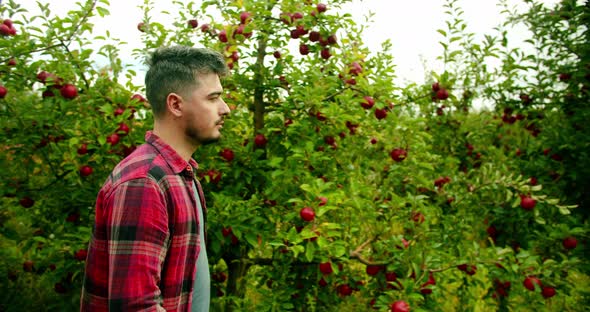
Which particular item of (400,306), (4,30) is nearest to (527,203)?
(400,306)

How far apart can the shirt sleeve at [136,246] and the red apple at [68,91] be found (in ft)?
5.63

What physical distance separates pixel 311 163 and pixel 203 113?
1.34 metres

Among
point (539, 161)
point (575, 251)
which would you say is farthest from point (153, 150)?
point (539, 161)

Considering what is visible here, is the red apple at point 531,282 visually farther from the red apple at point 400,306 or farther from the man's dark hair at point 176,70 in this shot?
the man's dark hair at point 176,70

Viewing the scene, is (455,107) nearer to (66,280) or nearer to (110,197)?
(66,280)

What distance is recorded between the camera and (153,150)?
1366 millimetres

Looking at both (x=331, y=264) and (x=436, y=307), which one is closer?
(x=331, y=264)

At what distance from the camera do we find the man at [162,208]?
113 cm

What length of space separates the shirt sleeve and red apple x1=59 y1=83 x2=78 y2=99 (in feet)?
5.63

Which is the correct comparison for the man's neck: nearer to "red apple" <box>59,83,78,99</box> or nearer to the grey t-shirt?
the grey t-shirt

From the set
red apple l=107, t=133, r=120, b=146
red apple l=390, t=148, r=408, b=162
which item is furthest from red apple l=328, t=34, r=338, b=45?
red apple l=107, t=133, r=120, b=146

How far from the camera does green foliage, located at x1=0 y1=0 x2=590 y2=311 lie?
8.77 feet

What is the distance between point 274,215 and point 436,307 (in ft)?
3.66

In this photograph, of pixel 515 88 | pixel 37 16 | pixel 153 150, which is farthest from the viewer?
pixel 515 88
